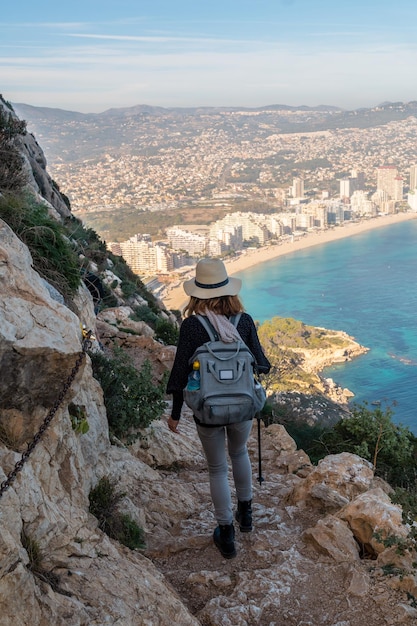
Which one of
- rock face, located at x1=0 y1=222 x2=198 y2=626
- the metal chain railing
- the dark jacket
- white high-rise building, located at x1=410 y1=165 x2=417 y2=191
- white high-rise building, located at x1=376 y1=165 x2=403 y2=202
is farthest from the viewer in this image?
white high-rise building, located at x1=410 y1=165 x2=417 y2=191

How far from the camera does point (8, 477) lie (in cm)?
201

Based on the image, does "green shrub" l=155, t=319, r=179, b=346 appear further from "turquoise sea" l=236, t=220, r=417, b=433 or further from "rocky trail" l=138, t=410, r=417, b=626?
"turquoise sea" l=236, t=220, r=417, b=433

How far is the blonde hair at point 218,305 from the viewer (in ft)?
8.06

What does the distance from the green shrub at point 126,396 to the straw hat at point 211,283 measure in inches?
59.5

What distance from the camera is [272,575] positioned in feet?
8.25

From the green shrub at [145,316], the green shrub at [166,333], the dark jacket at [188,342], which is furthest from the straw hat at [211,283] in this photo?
the green shrub at [145,316]

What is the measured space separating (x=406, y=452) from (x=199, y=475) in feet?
8.83

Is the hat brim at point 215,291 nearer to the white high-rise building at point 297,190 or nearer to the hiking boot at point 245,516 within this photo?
the hiking boot at point 245,516

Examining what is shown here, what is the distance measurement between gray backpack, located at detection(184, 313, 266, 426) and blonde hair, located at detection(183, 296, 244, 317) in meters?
0.14

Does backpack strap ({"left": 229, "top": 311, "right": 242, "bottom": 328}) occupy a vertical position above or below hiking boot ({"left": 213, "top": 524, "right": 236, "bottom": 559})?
above

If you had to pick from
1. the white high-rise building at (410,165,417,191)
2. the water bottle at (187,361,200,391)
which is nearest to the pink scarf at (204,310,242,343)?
the water bottle at (187,361,200,391)

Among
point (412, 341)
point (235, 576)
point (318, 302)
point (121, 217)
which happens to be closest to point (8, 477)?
point (235, 576)

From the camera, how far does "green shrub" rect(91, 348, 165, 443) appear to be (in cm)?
385

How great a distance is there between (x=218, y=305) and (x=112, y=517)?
3.25 ft
